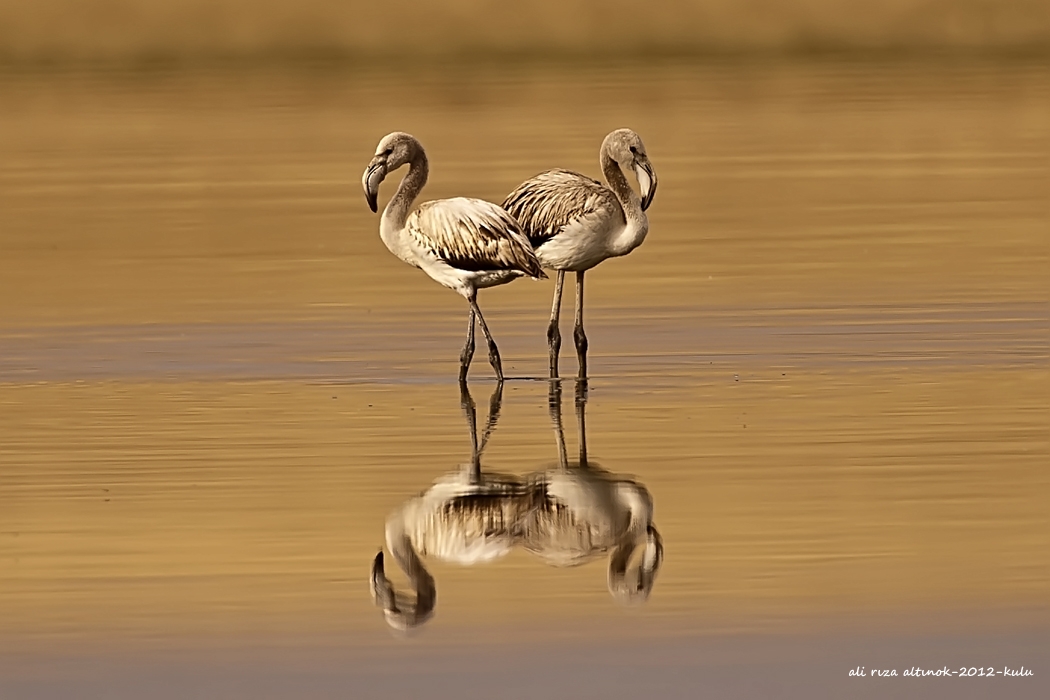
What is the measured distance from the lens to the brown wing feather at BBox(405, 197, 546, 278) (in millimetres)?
13109

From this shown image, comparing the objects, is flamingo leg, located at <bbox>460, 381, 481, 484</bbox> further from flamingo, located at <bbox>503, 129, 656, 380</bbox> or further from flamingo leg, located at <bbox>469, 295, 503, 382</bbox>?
flamingo, located at <bbox>503, 129, 656, 380</bbox>

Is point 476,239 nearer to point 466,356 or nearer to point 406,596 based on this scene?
point 466,356

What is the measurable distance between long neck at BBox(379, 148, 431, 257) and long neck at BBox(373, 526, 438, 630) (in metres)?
4.98

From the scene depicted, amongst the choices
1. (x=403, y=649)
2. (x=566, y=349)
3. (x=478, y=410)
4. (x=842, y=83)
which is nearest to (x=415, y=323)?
(x=566, y=349)

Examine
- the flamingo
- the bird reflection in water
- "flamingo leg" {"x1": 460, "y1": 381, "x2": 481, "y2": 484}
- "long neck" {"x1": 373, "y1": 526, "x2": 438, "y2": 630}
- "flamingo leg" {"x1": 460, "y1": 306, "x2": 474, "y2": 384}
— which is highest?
the flamingo

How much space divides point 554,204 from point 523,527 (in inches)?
209

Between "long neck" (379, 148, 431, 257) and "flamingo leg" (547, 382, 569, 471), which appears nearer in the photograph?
"flamingo leg" (547, 382, 569, 471)

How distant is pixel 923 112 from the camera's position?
34.5m

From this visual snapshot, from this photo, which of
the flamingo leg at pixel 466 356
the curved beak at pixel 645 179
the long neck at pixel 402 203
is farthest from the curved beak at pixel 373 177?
the curved beak at pixel 645 179

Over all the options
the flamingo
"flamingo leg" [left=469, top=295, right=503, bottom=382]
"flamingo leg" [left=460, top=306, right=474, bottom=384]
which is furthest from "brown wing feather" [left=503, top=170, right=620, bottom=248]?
"flamingo leg" [left=460, top=306, right=474, bottom=384]

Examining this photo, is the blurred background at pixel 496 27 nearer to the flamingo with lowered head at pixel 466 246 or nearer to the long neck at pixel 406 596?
the flamingo with lowered head at pixel 466 246

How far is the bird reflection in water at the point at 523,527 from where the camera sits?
326 inches

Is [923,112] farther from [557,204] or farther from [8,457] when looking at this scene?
[8,457]

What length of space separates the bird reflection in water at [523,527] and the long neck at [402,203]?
3.50 m
